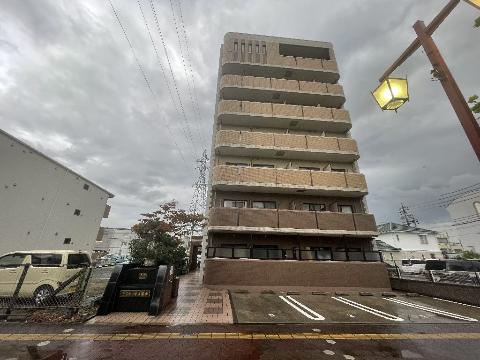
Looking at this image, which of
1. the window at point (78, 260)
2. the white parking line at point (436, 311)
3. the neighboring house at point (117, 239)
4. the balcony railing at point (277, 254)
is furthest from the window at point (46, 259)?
the neighboring house at point (117, 239)

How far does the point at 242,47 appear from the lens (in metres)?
21.3

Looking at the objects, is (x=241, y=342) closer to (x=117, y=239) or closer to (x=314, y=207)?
(x=314, y=207)

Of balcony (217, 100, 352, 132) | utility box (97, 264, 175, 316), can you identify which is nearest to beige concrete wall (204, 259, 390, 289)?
utility box (97, 264, 175, 316)

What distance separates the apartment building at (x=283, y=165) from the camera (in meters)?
14.5

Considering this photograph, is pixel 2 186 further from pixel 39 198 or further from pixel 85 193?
pixel 85 193

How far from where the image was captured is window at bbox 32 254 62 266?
8.22 m

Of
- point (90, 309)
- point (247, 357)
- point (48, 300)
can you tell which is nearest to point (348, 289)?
point (247, 357)

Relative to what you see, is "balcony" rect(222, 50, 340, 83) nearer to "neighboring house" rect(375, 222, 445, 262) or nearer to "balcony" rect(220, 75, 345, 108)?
"balcony" rect(220, 75, 345, 108)

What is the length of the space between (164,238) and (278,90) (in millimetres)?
16361

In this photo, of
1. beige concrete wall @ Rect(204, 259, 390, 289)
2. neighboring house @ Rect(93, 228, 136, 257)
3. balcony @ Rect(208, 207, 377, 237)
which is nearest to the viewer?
beige concrete wall @ Rect(204, 259, 390, 289)

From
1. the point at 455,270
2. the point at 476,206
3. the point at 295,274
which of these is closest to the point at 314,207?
the point at 295,274

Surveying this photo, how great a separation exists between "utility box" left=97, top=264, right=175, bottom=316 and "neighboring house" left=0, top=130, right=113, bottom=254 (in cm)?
1545

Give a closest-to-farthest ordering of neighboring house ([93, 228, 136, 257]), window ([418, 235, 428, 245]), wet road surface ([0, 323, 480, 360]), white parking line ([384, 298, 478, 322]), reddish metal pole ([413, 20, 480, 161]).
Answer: reddish metal pole ([413, 20, 480, 161])
wet road surface ([0, 323, 480, 360])
white parking line ([384, 298, 478, 322])
window ([418, 235, 428, 245])
neighboring house ([93, 228, 136, 257])

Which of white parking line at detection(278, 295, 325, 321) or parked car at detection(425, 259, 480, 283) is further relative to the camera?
parked car at detection(425, 259, 480, 283)
